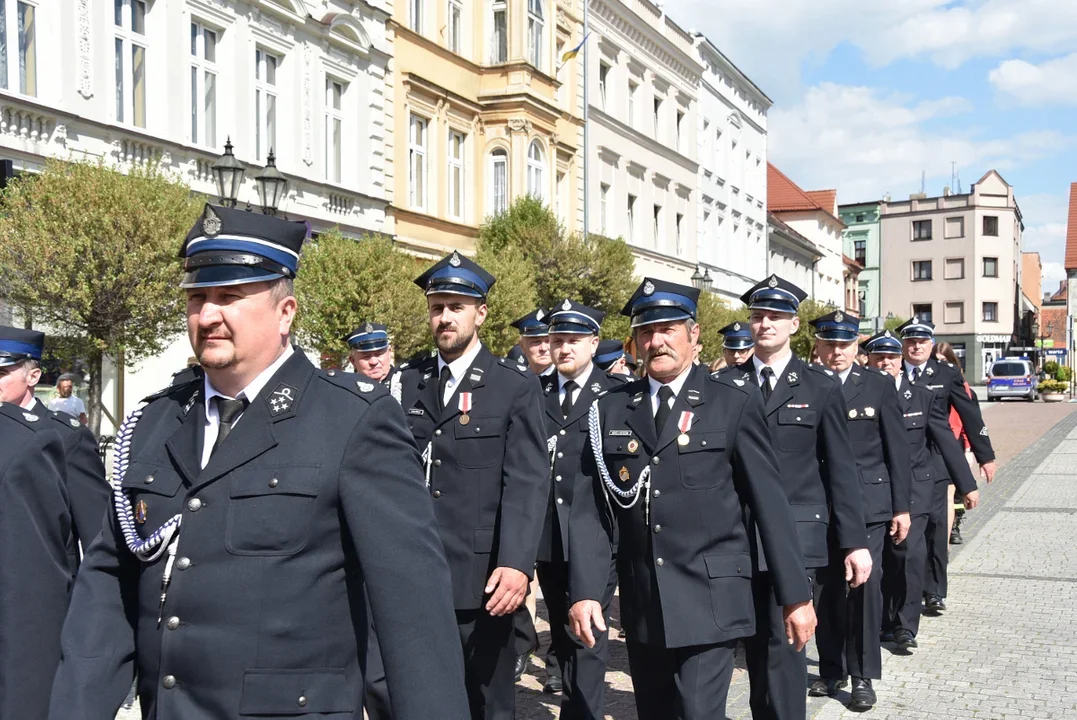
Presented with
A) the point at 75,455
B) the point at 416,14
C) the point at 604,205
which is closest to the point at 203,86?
the point at 416,14

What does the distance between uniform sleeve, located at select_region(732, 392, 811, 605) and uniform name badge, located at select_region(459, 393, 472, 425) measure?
1.27m

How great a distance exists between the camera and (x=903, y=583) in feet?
26.3

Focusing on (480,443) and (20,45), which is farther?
(20,45)

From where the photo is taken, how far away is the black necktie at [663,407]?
4801 millimetres

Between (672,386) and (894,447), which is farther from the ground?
(672,386)

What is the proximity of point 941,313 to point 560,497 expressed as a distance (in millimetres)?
86346

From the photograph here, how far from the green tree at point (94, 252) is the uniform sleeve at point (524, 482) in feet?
26.9

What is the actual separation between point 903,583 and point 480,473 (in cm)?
407

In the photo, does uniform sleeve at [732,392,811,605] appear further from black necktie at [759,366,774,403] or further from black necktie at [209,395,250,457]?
black necktie at [209,395,250,457]

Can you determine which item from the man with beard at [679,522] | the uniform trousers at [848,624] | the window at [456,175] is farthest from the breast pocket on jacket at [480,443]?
the window at [456,175]

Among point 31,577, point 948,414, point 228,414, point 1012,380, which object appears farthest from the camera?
point 1012,380

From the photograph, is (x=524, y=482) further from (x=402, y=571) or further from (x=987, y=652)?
(x=987, y=652)

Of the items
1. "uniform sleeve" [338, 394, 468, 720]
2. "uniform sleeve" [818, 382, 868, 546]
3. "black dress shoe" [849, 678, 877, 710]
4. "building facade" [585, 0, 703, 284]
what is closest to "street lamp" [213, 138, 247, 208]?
"uniform sleeve" [818, 382, 868, 546]

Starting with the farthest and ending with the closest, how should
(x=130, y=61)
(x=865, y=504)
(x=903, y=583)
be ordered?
1. (x=130, y=61)
2. (x=903, y=583)
3. (x=865, y=504)
